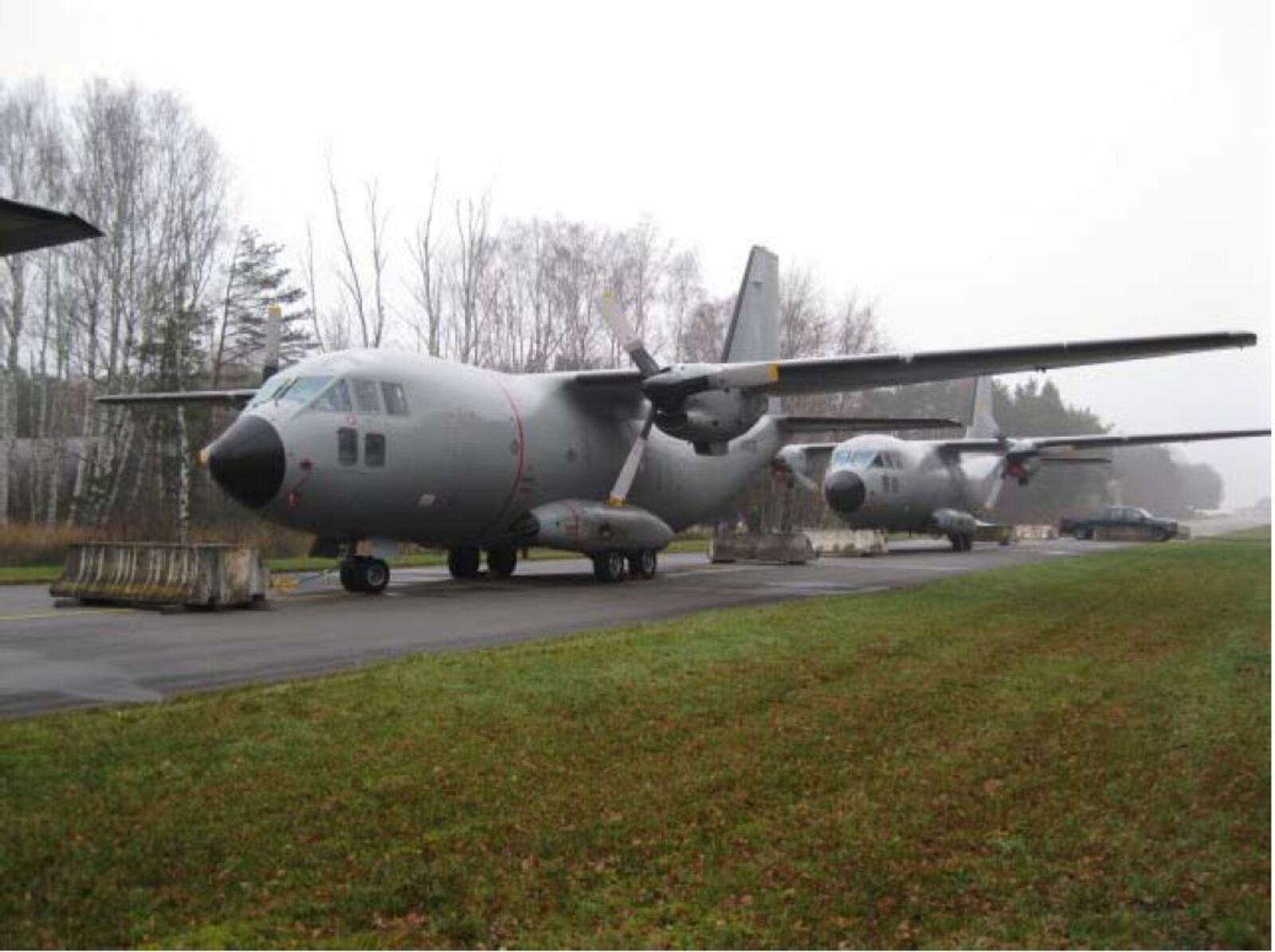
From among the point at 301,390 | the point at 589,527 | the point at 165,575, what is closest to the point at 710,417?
the point at 589,527

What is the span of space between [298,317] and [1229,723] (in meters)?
39.1

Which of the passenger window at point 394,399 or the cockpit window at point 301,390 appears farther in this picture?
the passenger window at point 394,399

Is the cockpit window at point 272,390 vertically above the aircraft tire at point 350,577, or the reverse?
the cockpit window at point 272,390

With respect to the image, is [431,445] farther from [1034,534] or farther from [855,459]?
[1034,534]

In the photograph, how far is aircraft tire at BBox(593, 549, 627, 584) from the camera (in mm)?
19516

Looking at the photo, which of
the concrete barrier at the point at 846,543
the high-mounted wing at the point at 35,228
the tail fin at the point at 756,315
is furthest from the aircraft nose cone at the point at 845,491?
the high-mounted wing at the point at 35,228

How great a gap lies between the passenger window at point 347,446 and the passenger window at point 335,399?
0.32 metres

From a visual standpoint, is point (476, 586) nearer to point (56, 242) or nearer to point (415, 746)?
point (415, 746)

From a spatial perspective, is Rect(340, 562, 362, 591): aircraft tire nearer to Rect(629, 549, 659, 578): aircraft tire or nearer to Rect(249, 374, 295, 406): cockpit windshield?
Rect(249, 374, 295, 406): cockpit windshield

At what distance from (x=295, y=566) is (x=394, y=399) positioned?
30.3ft

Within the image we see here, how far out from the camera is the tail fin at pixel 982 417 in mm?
41000

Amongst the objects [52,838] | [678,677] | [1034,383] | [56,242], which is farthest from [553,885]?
[1034,383]

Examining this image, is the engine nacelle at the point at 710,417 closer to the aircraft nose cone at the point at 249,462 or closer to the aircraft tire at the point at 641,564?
the aircraft tire at the point at 641,564

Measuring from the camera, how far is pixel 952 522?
35250 mm
